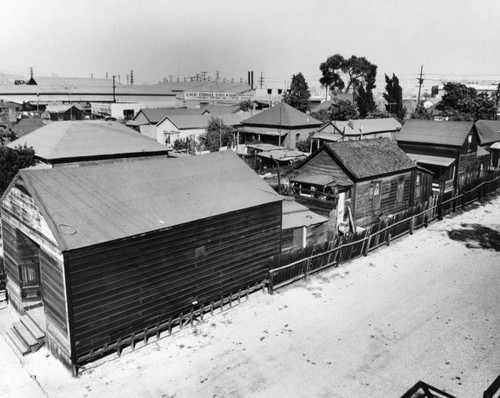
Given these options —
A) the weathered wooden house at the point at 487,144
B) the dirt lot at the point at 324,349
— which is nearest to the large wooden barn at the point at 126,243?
the dirt lot at the point at 324,349

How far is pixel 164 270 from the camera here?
1541 centimetres

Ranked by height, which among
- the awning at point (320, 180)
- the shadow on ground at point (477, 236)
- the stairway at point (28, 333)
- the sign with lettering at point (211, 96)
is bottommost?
the shadow on ground at point (477, 236)

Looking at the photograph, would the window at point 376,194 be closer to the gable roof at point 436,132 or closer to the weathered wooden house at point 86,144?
the gable roof at point 436,132

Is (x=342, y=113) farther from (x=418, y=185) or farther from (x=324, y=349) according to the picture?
(x=324, y=349)

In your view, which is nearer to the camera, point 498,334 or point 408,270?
point 498,334

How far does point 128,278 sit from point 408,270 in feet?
45.5

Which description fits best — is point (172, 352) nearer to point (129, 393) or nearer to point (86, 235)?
point (129, 393)

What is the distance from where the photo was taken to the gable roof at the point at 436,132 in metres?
37.8

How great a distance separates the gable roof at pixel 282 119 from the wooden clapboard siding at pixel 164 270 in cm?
3824

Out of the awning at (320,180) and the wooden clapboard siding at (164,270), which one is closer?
the wooden clapboard siding at (164,270)

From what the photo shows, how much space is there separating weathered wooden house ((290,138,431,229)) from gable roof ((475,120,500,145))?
52.3 feet

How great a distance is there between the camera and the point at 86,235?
44.3 feet

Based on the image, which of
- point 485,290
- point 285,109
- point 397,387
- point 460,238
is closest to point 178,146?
point 285,109

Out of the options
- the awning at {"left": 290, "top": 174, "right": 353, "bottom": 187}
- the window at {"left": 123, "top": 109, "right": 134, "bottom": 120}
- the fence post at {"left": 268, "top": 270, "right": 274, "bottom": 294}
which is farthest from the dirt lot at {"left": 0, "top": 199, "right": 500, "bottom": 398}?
the window at {"left": 123, "top": 109, "right": 134, "bottom": 120}
